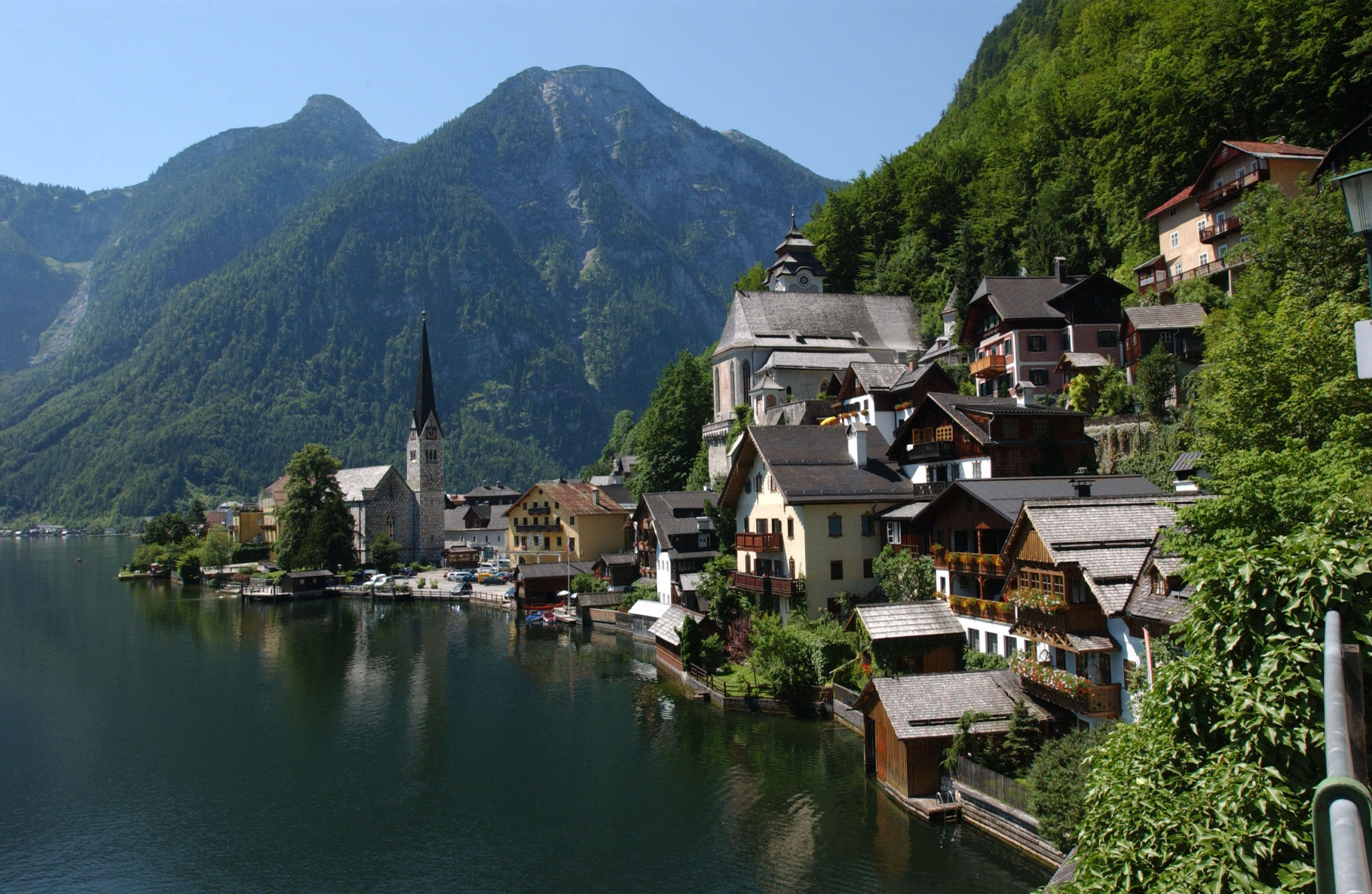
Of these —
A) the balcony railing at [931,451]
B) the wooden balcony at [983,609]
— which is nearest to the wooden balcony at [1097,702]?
the wooden balcony at [983,609]

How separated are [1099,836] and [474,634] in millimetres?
61408

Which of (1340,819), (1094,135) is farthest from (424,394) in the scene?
(1340,819)

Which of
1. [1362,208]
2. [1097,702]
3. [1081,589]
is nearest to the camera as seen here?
[1362,208]

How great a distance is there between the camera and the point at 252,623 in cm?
7625

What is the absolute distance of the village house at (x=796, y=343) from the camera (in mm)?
78562

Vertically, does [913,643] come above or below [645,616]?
above

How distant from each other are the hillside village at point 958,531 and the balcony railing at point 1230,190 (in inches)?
5.9

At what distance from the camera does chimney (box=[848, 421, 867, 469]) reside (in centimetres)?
4806

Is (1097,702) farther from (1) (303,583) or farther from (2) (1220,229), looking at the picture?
(1) (303,583)

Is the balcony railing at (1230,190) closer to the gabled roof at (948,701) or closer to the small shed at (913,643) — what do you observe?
the small shed at (913,643)

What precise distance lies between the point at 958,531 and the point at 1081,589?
409 inches

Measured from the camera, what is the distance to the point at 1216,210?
170 feet

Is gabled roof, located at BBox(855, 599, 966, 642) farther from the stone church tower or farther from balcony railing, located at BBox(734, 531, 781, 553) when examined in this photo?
the stone church tower

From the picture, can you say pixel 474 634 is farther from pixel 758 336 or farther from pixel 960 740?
pixel 960 740
